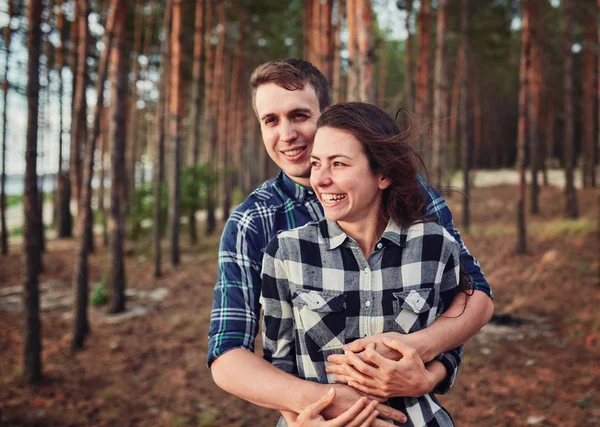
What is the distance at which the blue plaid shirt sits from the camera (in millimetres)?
1746

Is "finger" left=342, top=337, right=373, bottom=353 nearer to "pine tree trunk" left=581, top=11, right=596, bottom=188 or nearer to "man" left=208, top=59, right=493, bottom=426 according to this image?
"man" left=208, top=59, right=493, bottom=426

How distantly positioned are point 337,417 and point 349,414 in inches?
1.7

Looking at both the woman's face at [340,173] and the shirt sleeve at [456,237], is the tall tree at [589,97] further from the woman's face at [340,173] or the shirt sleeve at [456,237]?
the woman's face at [340,173]

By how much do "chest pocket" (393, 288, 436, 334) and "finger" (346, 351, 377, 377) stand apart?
9.1 inches

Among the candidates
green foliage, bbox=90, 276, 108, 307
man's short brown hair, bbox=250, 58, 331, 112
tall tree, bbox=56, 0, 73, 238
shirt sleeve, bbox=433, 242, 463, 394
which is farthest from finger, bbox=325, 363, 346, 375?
tall tree, bbox=56, 0, 73, 238

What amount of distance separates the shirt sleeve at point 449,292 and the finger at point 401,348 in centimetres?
29

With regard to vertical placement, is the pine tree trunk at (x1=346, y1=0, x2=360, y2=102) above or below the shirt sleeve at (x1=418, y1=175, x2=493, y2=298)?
above

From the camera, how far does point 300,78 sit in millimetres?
2002

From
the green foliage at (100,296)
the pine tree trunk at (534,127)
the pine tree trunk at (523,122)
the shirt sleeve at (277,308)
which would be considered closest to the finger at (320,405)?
the shirt sleeve at (277,308)

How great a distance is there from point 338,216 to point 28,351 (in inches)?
237

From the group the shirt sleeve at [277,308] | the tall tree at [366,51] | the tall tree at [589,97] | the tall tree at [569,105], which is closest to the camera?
the shirt sleeve at [277,308]

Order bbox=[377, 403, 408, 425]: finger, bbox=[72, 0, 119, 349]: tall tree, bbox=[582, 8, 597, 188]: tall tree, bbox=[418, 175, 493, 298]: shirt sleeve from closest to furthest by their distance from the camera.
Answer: bbox=[377, 403, 408, 425]: finger → bbox=[418, 175, 493, 298]: shirt sleeve → bbox=[72, 0, 119, 349]: tall tree → bbox=[582, 8, 597, 188]: tall tree

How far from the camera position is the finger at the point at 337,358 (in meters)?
1.62

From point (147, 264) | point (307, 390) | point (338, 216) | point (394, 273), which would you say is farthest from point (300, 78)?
point (147, 264)
